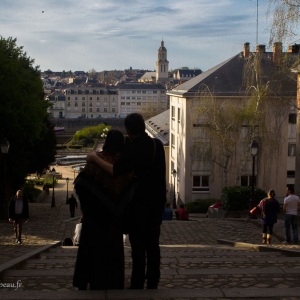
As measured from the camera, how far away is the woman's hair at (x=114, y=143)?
20.9ft

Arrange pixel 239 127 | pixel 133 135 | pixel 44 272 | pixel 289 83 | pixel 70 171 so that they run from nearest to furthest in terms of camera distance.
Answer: pixel 133 135 → pixel 44 272 → pixel 289 83 → pixel 239 127 → pixel 70 171

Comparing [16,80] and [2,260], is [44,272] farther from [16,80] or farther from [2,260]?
[16,80]

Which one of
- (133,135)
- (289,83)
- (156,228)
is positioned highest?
(289,83)

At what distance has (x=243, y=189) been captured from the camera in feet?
84.5

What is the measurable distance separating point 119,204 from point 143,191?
0.28 metres

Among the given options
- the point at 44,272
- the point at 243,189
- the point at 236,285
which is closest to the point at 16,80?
the point at 243,189

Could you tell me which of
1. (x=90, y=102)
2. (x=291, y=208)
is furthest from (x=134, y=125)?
(x=90, y=102)

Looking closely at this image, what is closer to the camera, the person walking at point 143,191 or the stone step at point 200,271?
the person walking at point 143,191

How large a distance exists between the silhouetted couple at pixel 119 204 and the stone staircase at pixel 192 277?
25 centimetres

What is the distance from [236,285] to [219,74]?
35.2m

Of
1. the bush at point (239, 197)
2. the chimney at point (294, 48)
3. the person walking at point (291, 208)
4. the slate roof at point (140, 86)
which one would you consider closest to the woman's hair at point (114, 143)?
the person walking at point (291, 208)

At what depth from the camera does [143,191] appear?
6.39 metres

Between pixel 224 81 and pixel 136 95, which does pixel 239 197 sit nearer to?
pixel 224 81

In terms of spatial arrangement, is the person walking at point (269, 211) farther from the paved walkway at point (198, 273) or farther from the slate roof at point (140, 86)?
the slate roof at point (140, 86)
